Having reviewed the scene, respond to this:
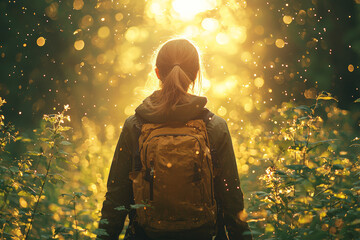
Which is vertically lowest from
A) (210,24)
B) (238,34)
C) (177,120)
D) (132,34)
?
(177,120)

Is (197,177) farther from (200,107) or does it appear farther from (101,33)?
(101,33)

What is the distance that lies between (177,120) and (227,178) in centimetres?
50

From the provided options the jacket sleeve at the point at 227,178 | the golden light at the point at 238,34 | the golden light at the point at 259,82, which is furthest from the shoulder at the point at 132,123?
the golden light at the point at 238,34

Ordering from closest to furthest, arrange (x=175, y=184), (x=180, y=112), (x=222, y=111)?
(x=175, y=184), (x=180, y=112), (x=222, y=111)

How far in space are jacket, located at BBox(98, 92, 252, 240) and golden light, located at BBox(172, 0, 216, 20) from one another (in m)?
13.4

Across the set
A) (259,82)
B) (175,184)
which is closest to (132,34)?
(259,82)

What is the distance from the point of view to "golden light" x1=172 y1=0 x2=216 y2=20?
1464 centimetres

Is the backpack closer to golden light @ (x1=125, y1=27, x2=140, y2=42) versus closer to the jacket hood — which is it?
the jacket hood

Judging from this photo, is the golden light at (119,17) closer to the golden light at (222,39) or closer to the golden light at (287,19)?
the golden light at (222,39)

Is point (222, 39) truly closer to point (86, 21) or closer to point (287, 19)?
point (287, 19)

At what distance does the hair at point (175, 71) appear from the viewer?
207cm

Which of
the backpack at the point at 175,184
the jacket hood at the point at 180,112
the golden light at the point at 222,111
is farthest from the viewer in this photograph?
the golden light at the point at 222,111

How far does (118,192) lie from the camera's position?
7.09 ft

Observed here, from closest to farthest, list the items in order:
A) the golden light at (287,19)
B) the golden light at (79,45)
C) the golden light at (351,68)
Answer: the golden light at (351,68) < the golden light at (287,19) < the golden light at (79,45)
